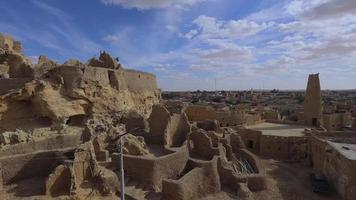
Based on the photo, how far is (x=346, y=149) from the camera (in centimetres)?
1700

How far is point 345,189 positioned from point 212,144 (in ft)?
24.6

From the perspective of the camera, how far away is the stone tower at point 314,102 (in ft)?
98.7

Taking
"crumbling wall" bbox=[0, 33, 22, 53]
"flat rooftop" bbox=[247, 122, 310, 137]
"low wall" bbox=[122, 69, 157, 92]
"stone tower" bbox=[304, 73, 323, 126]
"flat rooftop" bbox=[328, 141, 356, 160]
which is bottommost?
"flat rooftop" bbox=[247, 122, 310, 137]

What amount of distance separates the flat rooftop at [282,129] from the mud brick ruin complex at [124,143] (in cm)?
9

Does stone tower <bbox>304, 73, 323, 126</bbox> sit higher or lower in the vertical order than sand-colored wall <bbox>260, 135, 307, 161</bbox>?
higher

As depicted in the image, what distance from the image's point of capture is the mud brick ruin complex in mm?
13039

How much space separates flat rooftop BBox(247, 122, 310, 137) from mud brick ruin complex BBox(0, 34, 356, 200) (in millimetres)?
89

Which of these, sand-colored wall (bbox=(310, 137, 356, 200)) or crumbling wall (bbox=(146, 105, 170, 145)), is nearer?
sand-colored wall (bbox=(310, 137, 356, 200))

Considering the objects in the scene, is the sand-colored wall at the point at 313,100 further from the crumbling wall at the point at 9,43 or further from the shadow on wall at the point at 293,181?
the crumbling wall at the point at 9,43

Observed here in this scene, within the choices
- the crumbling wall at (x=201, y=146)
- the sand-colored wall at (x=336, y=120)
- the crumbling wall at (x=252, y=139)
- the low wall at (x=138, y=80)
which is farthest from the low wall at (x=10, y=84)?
the sand-colored wall at (x=336, y=120)

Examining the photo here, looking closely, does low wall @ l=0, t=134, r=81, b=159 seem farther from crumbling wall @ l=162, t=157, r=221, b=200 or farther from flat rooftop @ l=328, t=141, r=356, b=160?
flat rooftop @ l=328, t=141, r=356, b=160

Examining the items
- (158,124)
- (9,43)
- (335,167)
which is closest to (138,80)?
(158,124)

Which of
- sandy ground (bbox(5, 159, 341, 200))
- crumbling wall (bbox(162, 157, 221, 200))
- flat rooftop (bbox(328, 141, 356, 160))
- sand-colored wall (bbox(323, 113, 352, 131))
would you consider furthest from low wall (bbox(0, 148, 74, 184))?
sand-colored wall (bbox(323, 113, 352, 131))

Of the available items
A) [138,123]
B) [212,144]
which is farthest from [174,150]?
[138,123]
